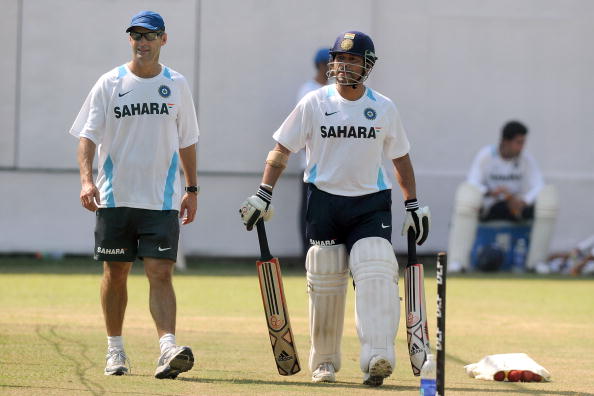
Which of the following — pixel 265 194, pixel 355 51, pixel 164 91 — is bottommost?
pixel 265 194

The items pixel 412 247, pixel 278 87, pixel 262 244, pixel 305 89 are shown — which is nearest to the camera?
pixel 262 244

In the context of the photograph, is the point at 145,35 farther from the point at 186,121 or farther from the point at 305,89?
the point at 305,89

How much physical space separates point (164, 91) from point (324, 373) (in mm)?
1728

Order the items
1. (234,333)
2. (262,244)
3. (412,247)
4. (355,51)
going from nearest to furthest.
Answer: (355,51) < (262,244) < (412,247) < (234,333)

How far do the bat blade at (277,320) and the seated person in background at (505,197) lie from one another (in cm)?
768

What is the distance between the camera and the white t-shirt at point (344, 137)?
699 cm

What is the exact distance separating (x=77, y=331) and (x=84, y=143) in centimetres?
226

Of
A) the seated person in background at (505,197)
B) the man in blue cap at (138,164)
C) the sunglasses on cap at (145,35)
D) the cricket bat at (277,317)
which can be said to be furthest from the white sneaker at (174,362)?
the seated person in background at (505,197)

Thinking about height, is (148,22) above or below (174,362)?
above

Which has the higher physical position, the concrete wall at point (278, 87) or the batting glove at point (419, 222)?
the concrete wall at point (278, 87)

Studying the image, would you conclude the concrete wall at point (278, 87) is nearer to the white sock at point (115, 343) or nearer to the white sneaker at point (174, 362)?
the white sock at point (115, 343)

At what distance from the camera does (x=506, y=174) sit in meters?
14.8

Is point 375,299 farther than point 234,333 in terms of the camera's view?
No

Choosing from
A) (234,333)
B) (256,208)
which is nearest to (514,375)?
(256,208)
